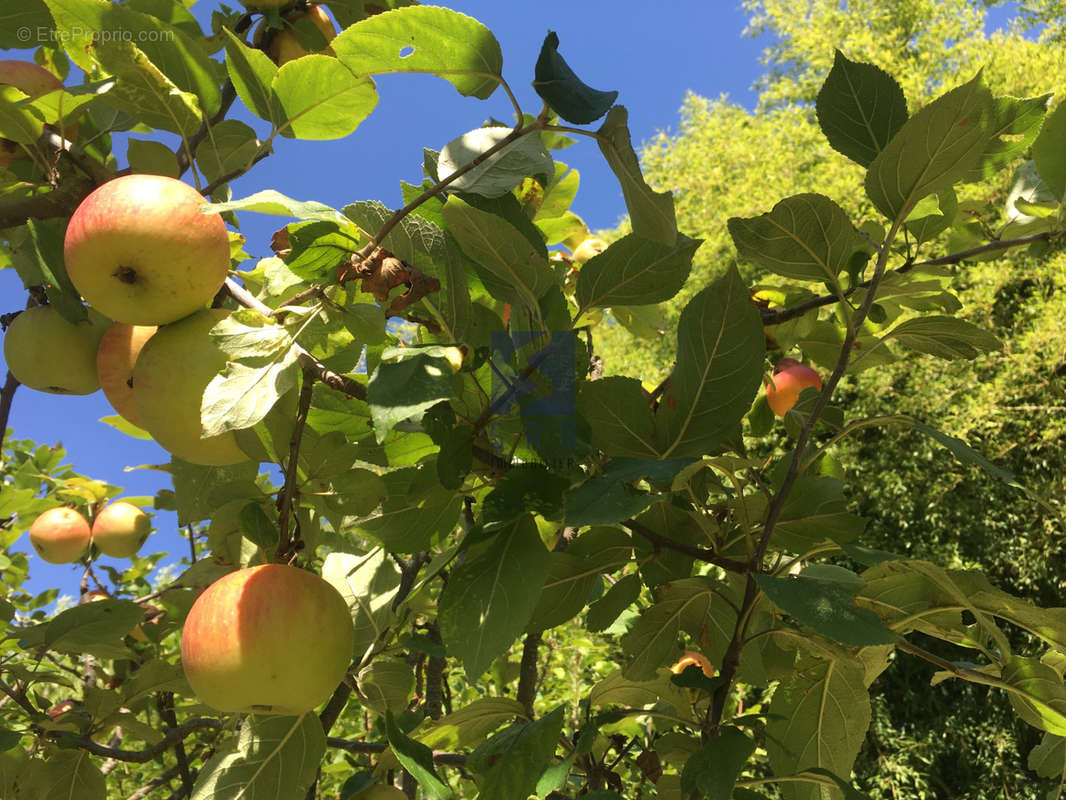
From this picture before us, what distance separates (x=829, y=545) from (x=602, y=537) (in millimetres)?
190

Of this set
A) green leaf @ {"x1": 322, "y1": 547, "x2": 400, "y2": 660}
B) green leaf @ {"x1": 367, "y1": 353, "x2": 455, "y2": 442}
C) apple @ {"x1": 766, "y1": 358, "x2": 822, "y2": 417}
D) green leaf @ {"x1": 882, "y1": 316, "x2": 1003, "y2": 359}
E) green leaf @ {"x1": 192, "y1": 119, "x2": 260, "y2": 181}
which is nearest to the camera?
green leaf @ {"x1": 367, "y1": 353, "x2": 455, "y2": 442}

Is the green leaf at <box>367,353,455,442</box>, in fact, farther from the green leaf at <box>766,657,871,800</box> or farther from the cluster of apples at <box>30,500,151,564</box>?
the cluster of apples at <box>30,500,151,564</box>

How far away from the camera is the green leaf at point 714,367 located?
1.90 ft

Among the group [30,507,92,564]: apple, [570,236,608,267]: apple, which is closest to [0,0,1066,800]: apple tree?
[570,236,608,267]: apple

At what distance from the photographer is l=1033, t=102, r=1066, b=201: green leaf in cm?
73

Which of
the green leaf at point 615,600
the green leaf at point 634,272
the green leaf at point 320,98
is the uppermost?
the green leaf at point 320,98

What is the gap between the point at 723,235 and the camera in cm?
809

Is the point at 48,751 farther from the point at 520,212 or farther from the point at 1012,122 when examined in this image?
the point at 1012,122

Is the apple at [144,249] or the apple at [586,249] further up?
the apple at [586,249]

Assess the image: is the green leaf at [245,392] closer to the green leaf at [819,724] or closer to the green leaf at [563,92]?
the green leaf at [563,92]

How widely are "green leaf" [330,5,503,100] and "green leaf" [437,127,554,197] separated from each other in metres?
0.04

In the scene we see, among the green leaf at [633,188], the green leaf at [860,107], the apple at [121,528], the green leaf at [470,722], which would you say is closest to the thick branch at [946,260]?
the green leaf at [860,107]

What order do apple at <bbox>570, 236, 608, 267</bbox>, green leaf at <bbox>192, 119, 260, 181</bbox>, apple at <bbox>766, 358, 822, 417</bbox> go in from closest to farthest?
green leaf at <bbox>192, 119, 260, 181</bbox>, apple at <bbox>766, 358, 822, 417</bbox>, apple at <bbox>570, 236, 608, 267</bbox>

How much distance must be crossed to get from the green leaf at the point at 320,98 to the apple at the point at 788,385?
0.66m
